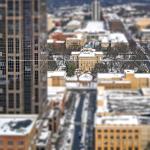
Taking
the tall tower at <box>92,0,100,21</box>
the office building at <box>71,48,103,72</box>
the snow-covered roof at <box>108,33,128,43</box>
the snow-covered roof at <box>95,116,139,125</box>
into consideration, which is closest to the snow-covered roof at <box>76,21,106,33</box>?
the snow-covered roof at <box>108,33,128,43</box>

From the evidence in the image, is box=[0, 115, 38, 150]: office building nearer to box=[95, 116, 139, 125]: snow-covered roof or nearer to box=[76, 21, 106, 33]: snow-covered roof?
box=[95, 116, 139, 125]: snow-covered roof

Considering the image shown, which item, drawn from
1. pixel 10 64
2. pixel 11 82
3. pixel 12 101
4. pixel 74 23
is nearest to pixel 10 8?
pixel 10 64

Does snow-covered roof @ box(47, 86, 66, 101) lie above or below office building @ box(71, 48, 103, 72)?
below

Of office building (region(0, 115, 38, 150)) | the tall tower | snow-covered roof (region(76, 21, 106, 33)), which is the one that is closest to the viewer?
office building (region(0, 115, 38, 150))

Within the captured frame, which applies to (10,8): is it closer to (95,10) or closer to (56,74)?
(56,74)

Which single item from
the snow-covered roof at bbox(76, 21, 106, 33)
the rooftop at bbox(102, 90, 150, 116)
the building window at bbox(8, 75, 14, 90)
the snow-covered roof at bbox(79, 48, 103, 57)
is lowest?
the rooftop at bbox(102, 90, 150, 116)

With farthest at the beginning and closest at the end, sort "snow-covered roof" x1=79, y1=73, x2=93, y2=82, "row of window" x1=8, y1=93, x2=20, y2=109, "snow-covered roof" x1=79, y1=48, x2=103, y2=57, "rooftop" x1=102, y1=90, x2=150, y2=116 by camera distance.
Result: "snow-covered roof" x1=79, y1=48, x2=103, y2=57
"snow-covered roof" x1=79, y1=73, x2=93, y2=82
"row of window" x1=8, y1=93, x2=20, y2=109
"rooftop" x1=102, y1=90, x2=150, y2=116
